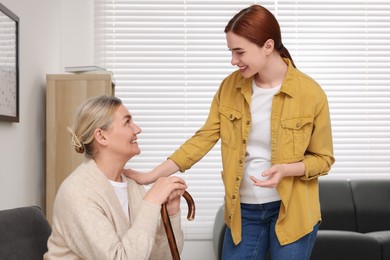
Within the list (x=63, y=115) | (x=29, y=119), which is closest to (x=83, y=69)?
(x=63, y=115)

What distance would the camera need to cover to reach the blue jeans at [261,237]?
2176 millimetres

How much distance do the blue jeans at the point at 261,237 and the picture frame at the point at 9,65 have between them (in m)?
1.43

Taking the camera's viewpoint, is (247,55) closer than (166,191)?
No

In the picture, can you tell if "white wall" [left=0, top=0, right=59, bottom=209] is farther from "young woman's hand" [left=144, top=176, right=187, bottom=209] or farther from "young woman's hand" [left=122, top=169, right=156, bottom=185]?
"young woman's hand" [left=144, top=176, right=187, bottom=209]

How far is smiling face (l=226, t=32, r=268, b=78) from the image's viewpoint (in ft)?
6.99

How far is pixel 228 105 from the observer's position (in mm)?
2289

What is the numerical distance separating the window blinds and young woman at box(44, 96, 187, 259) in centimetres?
263

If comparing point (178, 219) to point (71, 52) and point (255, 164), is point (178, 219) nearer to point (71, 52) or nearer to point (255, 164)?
point (255, 164)

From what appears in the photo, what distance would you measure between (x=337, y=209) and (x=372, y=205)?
0.26 meters

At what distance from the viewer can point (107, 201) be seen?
1913 millimetres

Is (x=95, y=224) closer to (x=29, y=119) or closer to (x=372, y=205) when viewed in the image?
(x=29, y=119)

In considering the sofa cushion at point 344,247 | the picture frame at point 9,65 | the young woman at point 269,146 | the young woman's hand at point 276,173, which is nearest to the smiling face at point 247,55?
the young woman at point 269,146

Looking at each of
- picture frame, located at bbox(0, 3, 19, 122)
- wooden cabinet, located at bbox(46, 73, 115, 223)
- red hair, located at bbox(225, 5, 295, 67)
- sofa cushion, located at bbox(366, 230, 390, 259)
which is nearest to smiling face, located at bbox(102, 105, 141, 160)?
red hair, located at bbox(225, 5, 295, 67)

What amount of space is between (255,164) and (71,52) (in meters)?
2.76
